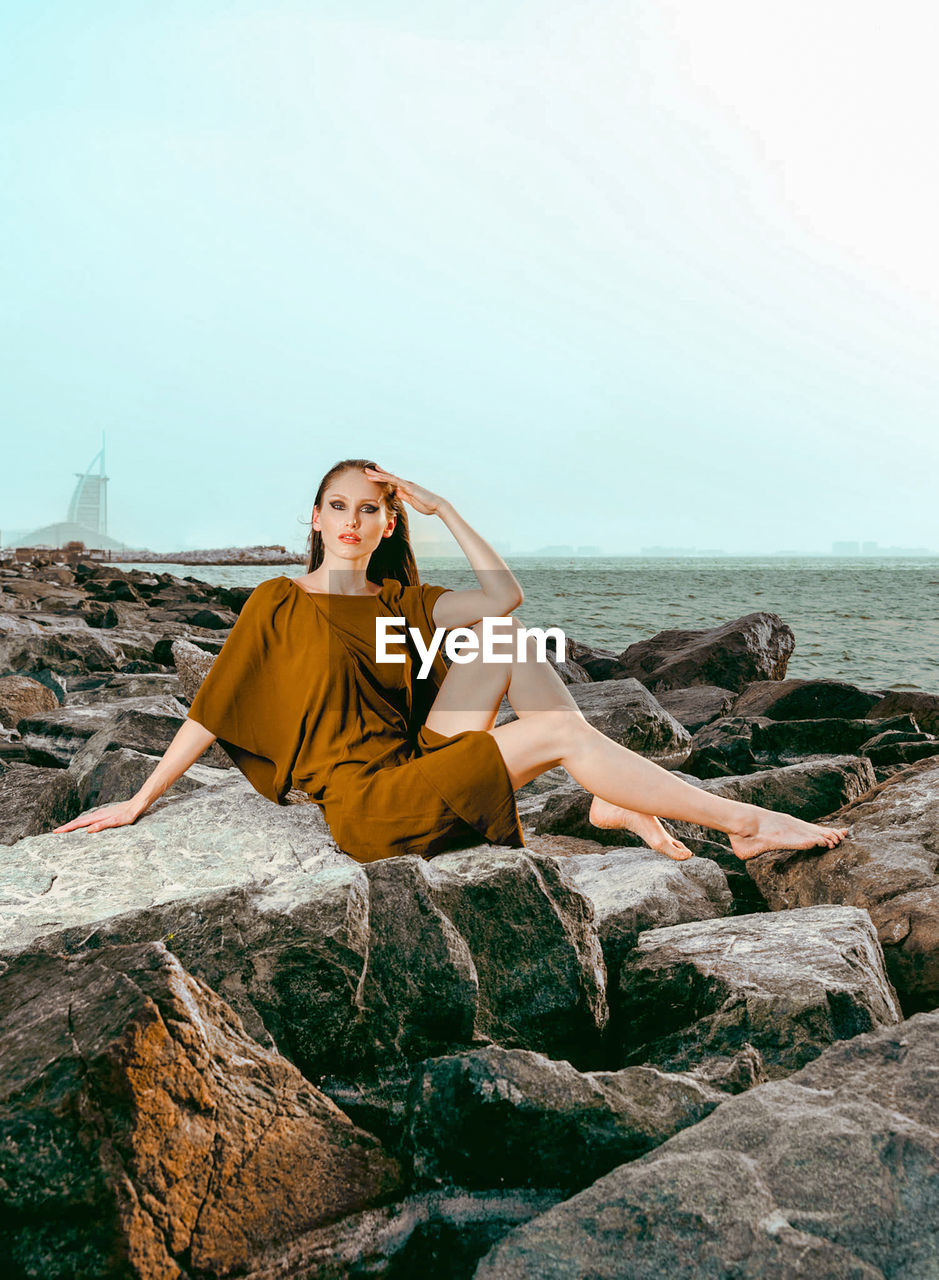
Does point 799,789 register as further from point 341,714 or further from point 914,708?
point 914,708

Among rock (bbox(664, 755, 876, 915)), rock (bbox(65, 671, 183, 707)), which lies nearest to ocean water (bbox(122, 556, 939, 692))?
rock (bbox(65, 671, 183, 707))

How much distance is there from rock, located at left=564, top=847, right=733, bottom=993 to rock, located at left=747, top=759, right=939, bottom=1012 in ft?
0.88

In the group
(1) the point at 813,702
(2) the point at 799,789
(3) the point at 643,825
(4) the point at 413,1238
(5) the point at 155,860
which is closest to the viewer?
(4) the point at 413,1238

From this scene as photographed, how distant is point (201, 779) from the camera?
414cm

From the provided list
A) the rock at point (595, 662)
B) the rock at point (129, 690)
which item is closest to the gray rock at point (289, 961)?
the rock at point (129, 690)

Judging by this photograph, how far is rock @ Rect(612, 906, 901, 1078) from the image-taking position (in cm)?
257

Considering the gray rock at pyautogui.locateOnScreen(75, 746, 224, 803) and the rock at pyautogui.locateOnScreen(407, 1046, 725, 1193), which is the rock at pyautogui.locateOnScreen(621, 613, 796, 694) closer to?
the gray rock at pyautogui.locateOnScreen(75, 746, 224, 803)

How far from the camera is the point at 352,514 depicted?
11.7ft

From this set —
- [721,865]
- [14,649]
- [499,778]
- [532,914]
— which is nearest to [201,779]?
[499,778]

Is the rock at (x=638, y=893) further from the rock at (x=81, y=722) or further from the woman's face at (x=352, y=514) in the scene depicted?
the rock at (x=81, y=722)

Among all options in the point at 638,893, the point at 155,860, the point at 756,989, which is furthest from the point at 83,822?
the point at 756,989

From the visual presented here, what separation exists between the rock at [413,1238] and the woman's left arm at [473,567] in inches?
76.8

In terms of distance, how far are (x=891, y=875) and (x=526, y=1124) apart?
1.93m

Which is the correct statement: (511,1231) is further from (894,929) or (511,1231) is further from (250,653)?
(250,653)
